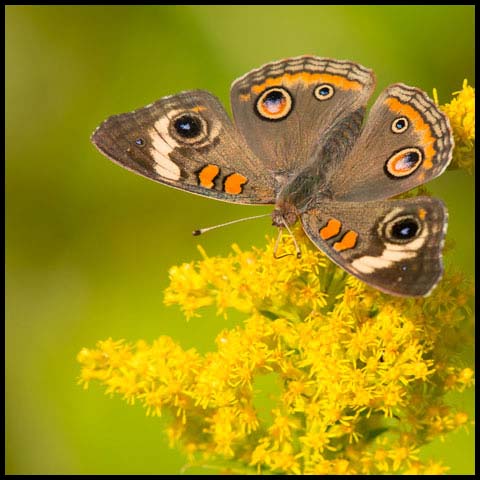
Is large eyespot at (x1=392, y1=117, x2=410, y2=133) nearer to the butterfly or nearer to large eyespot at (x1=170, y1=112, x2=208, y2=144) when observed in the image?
the butterfly

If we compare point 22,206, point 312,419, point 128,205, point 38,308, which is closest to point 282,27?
point 128,205

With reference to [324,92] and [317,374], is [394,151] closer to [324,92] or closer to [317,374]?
[324,92]

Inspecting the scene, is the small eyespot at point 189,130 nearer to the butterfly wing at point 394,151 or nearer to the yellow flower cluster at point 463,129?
the butterfly wing at point 394,151

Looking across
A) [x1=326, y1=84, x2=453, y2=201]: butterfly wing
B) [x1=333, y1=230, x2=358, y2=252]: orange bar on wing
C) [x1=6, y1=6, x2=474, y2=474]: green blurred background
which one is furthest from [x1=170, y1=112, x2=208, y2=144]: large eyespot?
[x1=6, y1=6, x2=474, y2=474]: green blurred background

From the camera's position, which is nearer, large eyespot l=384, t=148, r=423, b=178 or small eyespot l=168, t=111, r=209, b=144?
large eyespot l=384, t=148, r=423, b=178

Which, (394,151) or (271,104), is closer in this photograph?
(394,151)

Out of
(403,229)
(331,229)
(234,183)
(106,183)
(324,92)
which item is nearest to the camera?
(403,229)

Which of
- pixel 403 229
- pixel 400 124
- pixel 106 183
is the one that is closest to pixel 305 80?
pixel 400 124
